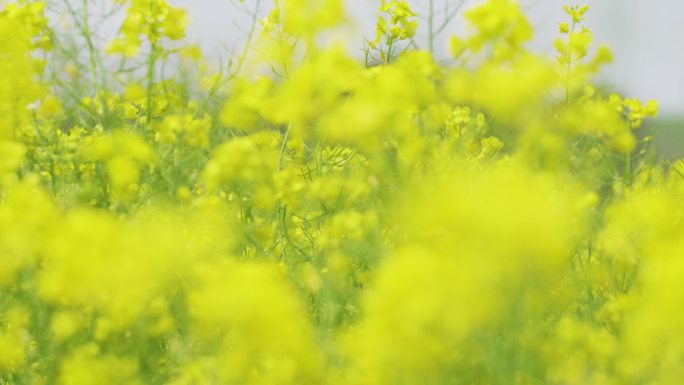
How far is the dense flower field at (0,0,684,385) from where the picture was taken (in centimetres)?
164

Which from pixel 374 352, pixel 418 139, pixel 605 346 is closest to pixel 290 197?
pixel 418 139

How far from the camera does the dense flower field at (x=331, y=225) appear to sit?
64.5 inches

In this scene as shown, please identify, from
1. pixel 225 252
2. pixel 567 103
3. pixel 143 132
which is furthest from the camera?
pixel 143 132

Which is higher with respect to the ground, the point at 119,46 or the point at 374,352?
the point at 119,46

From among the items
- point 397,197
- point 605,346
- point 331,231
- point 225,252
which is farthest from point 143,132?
point 605,346

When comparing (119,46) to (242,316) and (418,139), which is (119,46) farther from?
(242,316)

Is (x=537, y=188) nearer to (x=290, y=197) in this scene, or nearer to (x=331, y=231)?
(x=331, y=231)

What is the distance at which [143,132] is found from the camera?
3238 mm

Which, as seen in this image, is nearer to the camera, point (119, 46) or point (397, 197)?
point (397, 197)

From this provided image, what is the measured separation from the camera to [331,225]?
2.68m

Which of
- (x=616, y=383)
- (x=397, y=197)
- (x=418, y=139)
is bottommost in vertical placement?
(x=616, y=383)

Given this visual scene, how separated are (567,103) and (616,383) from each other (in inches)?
41.4

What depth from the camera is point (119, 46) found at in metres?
3.09

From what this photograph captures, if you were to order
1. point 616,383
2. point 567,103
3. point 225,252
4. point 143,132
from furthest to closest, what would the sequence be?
point 143,132 → point 567,103 → point 225,252 → point 616,383
